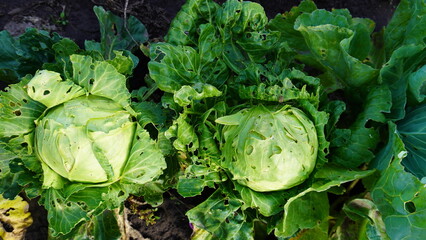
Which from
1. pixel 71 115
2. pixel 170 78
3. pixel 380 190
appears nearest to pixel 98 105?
pixel 71 115

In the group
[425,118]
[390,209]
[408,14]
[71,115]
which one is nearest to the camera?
[71,115]

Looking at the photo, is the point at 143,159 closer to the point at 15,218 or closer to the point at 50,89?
the point at 50,89

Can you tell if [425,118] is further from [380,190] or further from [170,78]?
[170,78]

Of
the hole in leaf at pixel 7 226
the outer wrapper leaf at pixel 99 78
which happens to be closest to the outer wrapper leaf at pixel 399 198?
the outer wrapper leaf at pixel 99 78

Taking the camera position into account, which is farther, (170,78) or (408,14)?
(408,14)

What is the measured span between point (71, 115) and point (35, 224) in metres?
1.56

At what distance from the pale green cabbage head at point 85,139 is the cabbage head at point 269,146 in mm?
701

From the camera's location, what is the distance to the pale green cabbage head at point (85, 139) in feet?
8.60

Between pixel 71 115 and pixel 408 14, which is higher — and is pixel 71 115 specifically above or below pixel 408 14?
below

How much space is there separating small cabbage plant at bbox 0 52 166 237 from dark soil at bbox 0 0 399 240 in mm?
929

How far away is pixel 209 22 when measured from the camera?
3.14 meters

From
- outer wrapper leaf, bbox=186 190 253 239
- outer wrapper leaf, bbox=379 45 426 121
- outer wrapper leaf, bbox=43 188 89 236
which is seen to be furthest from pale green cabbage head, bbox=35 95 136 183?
outer wrapper leaf, bbox=379 45 426 121

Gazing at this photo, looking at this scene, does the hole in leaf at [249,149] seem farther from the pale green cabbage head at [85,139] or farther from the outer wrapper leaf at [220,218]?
the pale green cabbage head at [85,139]

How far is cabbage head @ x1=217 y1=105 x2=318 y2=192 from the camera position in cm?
267
